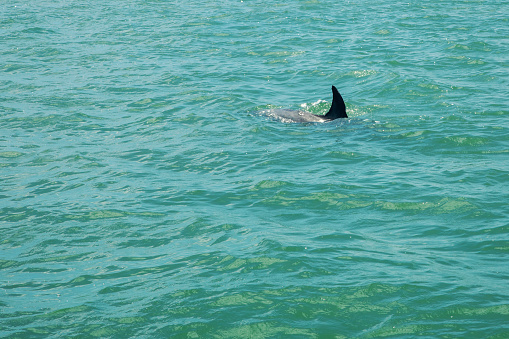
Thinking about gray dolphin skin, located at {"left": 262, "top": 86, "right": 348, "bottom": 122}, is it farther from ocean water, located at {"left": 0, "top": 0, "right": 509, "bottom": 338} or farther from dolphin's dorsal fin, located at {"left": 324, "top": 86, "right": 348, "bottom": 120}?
ocean water, located at {"left": 0, "top": 0, "right": 509, "bottom": 338}

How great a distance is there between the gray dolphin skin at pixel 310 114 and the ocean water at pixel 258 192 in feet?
0.90

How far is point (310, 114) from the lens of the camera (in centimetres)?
1388

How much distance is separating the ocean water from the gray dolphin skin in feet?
0.90

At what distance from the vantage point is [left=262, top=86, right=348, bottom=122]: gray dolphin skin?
13.2 meters

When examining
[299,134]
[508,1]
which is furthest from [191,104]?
[508,1]

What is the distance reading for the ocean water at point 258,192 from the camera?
687cm

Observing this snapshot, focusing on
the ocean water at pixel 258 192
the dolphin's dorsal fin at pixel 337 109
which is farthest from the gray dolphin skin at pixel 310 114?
the ocean water at pixel 258 192

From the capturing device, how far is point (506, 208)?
8.99 m

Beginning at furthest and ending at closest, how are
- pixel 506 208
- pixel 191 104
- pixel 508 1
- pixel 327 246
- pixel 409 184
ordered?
pixel 508 1 < pixel 191 104 < pixel 409 184 < pixel 506 208 < pixel 327 246

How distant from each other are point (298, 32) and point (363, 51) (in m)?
4.24

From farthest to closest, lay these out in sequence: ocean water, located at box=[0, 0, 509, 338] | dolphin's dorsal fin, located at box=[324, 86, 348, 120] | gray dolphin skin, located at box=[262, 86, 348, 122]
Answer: gray dolphin skin, located at box=[262, 86, 348, 122] → dolphin's dorsal fin, located at box=[324, 86, 348, 120] → ocean water, located at box=[0, 0, 509, 338]

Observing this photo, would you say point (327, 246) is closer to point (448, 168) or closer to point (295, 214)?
point (295, 214)

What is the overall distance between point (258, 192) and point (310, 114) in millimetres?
4288

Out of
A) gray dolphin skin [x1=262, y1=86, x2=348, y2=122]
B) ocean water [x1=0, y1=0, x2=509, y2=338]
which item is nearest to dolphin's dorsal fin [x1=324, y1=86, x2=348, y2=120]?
gray dolphin skin [x1=262, y1=86, x2=348, y2=122]
